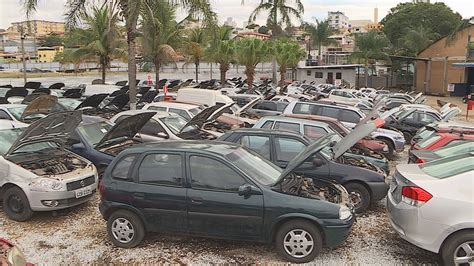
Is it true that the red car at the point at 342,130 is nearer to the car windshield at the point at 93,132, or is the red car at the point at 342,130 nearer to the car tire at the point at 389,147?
the car tire at the point at 389,147

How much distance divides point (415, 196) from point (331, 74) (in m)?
45.8

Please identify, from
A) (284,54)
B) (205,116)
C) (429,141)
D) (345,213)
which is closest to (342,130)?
(429,141)

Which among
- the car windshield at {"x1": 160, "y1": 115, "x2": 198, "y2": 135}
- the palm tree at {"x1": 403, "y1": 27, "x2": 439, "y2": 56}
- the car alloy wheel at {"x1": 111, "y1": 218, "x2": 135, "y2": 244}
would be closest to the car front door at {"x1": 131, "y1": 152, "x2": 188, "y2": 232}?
the car alloy wheel at {"x1": 111, "y1": 218, "x2": 135, "y2": 244}

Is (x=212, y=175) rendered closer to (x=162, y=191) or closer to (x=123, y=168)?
(x=162, y=191)

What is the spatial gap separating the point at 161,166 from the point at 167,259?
4.09 ft

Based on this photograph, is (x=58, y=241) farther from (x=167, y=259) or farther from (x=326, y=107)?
(x=326, y=107)

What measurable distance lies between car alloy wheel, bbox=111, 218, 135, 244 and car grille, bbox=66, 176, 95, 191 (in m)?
1.46

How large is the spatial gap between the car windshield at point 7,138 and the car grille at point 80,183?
1.40 meters

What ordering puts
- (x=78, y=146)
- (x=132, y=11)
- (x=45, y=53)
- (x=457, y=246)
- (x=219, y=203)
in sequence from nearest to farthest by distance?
(x=457, y=246) < (x=219, y=203) < (x=78, y=146) < (x=132, y=11) < (x=45, y=53)

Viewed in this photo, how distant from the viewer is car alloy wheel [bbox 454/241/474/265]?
5.19 metres

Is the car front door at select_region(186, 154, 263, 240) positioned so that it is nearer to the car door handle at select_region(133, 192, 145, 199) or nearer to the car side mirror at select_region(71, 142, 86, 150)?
the car door handle at select_region(133, 192, 145, 199)

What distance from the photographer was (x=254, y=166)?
6180 millimetres

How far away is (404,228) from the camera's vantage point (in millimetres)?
5566

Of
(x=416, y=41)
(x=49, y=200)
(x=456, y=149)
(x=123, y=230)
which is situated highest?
(x=416, y=41)
